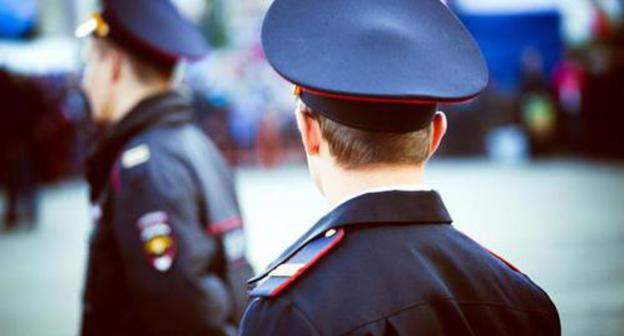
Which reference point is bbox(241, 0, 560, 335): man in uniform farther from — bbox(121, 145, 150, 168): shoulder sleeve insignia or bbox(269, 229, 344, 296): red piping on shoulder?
bbox(121, 145, 150, 168): shoulder sleeve insignia

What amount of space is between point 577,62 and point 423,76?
65.3ft

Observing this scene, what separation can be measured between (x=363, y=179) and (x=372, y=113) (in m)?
0.15

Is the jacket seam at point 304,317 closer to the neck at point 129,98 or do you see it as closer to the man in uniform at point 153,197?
the man in uniform at point 153,197

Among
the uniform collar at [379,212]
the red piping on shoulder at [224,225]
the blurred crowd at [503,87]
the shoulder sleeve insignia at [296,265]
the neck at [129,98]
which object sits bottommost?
the blurred crowd at [503,87]

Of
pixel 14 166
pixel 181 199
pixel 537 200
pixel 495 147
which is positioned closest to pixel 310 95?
pixel 181 199

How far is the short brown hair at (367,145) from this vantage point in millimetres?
1639

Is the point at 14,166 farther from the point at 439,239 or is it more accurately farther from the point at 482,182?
the point at 439,239

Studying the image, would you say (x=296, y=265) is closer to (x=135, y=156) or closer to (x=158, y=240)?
(x=158, y=240)

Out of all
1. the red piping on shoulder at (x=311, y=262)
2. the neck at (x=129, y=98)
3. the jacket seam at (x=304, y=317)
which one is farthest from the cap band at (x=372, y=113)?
the neck at (x=129, y=98)

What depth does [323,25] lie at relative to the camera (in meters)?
1.65

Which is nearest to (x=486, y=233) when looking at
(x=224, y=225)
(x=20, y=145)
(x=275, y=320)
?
(x=20, y=145)

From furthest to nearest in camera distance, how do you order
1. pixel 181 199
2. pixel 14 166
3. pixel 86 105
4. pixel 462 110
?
pixel 462 110 < pixel 14 166 < pixel 86 105 < pixel 181 199

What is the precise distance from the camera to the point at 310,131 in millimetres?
1714

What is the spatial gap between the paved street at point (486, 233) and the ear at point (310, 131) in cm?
449
